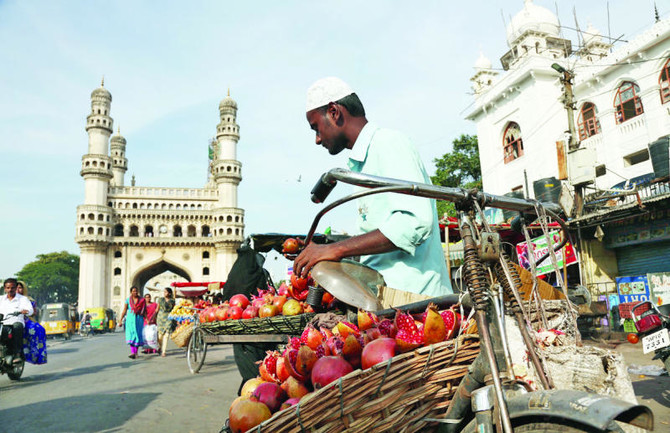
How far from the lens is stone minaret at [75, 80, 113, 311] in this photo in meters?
41.4

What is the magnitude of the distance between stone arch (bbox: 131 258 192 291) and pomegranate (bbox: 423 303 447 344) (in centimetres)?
4760

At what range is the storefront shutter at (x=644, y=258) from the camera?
1208 centimetres

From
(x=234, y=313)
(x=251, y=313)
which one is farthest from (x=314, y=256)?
(x=234, y=313)

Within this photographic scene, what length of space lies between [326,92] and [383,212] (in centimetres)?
74

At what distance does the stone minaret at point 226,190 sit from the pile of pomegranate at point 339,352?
145 feet

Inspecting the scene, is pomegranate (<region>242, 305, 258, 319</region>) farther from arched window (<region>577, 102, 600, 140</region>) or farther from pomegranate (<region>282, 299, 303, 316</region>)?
arched window (<region>577, 102, 600, 140</region>)

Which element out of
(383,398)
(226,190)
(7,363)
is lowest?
(7,363)

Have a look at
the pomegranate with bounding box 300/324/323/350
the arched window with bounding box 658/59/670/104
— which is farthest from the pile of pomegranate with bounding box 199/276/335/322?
the arched window with bounding box 658/59/670/104

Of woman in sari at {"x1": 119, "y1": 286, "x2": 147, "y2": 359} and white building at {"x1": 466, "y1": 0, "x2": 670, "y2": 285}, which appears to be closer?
woman in sari at {"x1": 119, "y1": 286, "x2": 147, "y2": 359}

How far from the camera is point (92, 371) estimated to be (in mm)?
8148

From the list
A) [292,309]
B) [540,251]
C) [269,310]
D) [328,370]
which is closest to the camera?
[328,370]

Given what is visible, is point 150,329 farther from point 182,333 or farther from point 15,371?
point 182,333

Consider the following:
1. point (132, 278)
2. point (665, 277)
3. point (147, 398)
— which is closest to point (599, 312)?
point (665, 277)

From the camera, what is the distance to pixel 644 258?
41.6 ft
